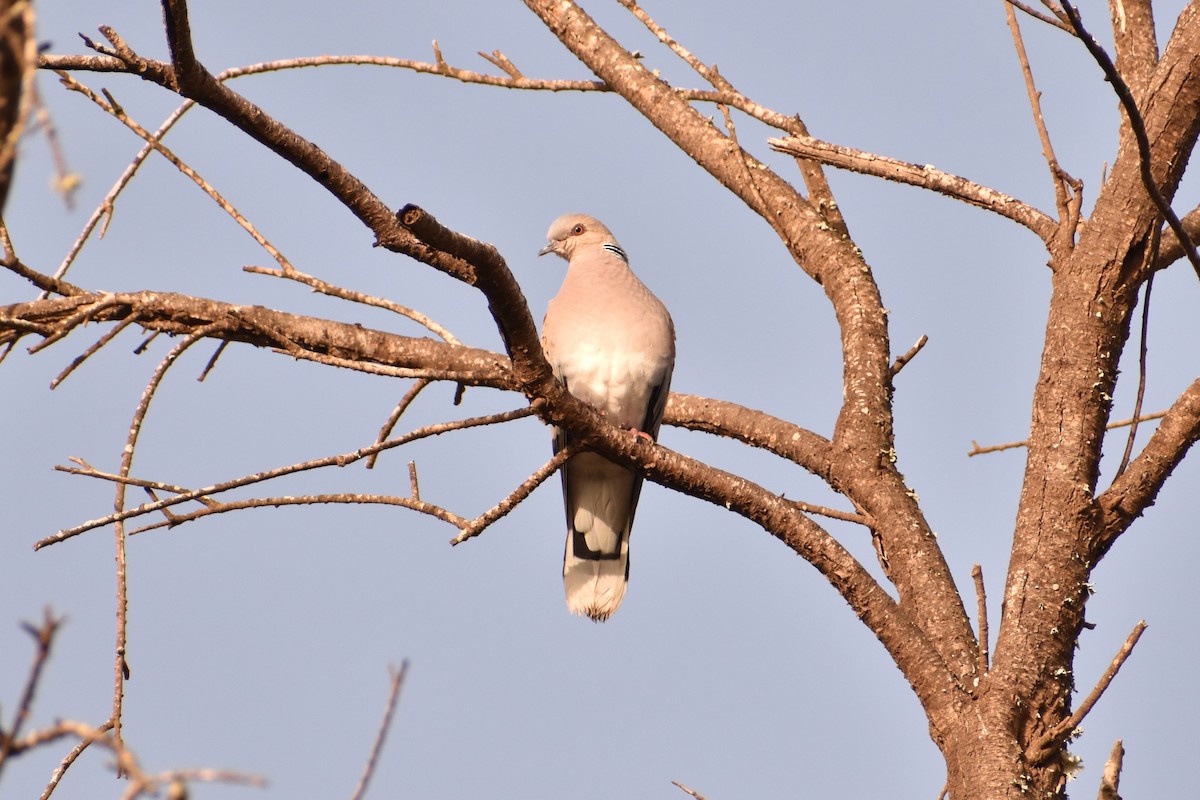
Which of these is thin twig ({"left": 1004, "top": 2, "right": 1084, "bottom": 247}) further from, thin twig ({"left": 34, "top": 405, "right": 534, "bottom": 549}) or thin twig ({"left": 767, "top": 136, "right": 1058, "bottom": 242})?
thin twig ({"left": 34, "top": 405, "right": 534, "bottom": 549})

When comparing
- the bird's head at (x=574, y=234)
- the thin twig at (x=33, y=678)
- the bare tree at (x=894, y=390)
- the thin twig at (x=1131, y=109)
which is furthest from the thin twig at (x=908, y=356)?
the thin twig at (x=33, y=678)

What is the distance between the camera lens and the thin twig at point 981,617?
8.68ft

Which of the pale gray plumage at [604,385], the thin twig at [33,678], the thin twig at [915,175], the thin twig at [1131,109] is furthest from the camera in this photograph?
the pale gray plumage at [604,385]

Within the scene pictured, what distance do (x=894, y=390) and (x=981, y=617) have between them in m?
1.04

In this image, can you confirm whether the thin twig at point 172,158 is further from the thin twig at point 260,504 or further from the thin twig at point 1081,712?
the thin twig at point 1081,712

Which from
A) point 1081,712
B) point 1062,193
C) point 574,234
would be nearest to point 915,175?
point 1062,193

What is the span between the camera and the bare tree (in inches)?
101

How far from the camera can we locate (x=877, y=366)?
145 inches

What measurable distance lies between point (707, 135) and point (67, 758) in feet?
9.12

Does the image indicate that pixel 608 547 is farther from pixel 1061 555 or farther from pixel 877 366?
pixel 1061 555

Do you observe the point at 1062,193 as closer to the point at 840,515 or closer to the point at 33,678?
the point at 840,515

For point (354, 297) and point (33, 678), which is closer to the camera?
point (33, 678)

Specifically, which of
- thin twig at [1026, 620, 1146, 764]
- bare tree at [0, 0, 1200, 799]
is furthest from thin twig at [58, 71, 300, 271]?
thin twig at [1026, 620, 1146, 764]

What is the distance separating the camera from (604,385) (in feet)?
15.3
